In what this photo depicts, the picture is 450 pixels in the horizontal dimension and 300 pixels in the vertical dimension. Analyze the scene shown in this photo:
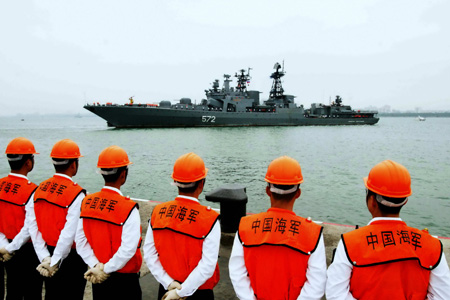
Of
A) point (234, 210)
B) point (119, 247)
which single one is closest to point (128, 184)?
point (234, 210)

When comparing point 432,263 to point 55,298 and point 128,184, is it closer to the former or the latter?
point 55,298

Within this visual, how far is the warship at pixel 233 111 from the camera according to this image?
48000mm

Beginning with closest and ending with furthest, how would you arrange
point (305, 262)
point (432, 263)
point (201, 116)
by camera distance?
1. point (432, 263)
2. point (305, 262)
3. point (201, 116)

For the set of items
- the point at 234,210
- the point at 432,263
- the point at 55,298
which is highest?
the point at 432,263

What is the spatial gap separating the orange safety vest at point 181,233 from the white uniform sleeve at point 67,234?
0.83m

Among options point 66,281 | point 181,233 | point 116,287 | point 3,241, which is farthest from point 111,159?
point 3,241

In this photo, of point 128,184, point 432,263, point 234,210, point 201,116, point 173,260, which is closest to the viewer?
point 432,263

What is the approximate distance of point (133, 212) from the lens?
2295 mm

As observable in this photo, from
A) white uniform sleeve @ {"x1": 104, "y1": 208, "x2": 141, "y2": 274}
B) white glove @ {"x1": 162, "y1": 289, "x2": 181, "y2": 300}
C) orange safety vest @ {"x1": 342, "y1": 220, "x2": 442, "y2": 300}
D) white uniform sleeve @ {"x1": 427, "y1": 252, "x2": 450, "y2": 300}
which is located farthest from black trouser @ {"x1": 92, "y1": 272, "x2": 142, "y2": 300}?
white uniform sleeve @ {"x1": 427, "y1": 252, "x2": 450, "y2": 300}

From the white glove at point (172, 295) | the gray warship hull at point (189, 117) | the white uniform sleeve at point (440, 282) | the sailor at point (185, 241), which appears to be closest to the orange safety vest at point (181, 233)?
the sailor at point (185, 241)

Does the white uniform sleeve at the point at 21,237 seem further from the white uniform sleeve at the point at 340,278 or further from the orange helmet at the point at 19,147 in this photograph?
the white uniform sleeve at the point at 340,278

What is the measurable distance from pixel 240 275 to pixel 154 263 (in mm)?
678

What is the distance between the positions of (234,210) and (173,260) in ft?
7.15

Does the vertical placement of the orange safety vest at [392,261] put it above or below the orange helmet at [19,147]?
below
